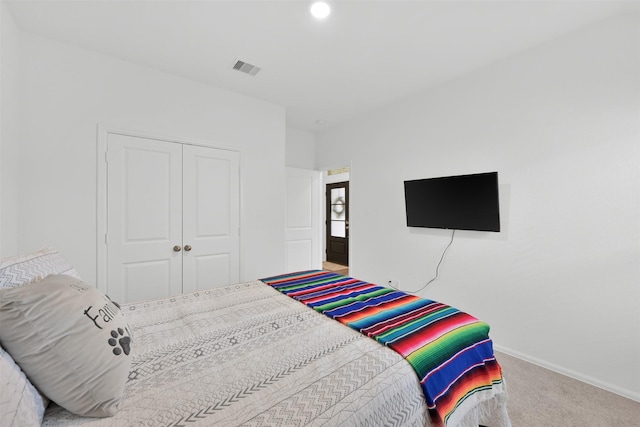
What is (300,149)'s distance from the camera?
4.67 meters

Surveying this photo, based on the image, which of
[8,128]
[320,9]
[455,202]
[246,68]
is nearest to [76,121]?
[8,128]

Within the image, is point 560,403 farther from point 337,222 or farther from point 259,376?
point 337,222

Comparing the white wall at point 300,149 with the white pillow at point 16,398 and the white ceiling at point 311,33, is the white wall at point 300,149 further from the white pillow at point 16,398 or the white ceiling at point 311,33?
the white pillow at point 16,398

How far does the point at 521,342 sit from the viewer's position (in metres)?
2.47

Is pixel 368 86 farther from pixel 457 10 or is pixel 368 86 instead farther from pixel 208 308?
pixel 208 308

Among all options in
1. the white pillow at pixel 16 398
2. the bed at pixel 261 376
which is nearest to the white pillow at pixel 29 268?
the bed at pixel 261 376

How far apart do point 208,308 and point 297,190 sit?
2950 mm

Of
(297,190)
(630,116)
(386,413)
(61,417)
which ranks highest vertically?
(630,116)

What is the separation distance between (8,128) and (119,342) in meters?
2.07

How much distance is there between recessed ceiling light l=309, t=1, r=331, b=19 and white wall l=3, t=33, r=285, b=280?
1.60 m

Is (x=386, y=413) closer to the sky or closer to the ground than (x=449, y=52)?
closer to the ground

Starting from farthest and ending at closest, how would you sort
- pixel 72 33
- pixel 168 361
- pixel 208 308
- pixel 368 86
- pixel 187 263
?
pixel 368 86
pixel 187 263
pixel 72 33
pixel 208 308
pixel 168 361

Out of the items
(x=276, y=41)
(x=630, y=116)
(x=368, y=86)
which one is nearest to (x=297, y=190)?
(x=368, y=86)

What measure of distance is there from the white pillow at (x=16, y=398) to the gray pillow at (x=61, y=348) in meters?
0.03
